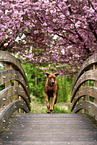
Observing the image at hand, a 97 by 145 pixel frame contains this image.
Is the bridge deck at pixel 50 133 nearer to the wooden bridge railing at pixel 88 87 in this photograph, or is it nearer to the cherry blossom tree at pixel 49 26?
the wooden bridge railing at pixel 88 87

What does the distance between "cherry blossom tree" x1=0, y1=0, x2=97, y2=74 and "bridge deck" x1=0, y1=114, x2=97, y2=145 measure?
2.98m

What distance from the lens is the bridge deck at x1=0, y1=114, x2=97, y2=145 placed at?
2895mm

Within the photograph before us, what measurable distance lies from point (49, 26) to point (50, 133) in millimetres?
4370

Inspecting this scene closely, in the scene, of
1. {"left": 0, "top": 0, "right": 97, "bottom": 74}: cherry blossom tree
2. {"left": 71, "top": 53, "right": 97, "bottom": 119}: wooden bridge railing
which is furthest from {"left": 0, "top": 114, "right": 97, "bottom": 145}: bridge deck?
{"left": 0, "top": 0, "right": 97, "bottom": 74}: cherry blossom tree

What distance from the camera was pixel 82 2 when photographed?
6.25 metres

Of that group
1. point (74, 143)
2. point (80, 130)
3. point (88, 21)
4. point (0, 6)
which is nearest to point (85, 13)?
point (88, 21)

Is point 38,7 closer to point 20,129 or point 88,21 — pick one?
point 88,21

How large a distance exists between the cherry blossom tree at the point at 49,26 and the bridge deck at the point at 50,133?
298 centimetres

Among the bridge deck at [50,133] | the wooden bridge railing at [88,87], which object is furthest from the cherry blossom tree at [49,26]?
the bridge deck at [50,133]

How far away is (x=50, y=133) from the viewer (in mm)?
3307

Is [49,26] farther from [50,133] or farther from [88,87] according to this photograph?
[50,133]

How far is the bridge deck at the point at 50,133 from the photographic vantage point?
2.89 metres

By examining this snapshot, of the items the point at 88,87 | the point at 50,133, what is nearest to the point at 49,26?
the point at 88,87

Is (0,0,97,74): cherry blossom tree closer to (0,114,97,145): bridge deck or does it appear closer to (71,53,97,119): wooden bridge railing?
(71,53,97,119): wooden bridge railing
